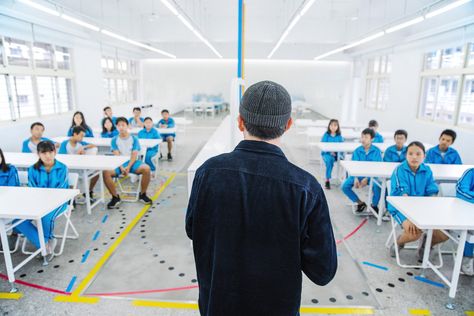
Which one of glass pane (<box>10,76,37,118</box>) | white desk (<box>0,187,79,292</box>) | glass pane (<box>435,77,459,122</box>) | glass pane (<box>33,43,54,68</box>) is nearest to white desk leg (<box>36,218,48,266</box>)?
white desk (<box>0,187,79,292</box>)

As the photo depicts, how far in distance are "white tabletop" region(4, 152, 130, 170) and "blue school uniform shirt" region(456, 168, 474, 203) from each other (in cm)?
394

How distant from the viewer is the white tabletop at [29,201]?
261 cm

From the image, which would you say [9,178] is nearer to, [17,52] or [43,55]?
[17,52]

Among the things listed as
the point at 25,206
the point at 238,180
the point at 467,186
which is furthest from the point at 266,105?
the point at 467,186

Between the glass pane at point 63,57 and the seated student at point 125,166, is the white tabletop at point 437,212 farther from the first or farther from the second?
the glass pane at point 63,57

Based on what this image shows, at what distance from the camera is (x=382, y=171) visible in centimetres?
411

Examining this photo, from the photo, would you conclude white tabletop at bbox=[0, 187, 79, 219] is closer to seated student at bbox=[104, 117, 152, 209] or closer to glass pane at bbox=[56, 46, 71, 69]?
seated student at bbox=[104, 117, 152, 209]

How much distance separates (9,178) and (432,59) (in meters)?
9.43

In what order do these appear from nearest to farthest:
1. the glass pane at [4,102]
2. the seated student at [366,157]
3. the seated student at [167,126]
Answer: the seated student at [366,157] → the glass pane at [4,102] → the seated student at [167,126]

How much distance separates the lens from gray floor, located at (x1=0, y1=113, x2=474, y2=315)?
2641 mm

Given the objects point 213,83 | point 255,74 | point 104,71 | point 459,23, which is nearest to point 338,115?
point 255,74

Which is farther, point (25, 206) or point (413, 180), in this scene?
point (413, 180)

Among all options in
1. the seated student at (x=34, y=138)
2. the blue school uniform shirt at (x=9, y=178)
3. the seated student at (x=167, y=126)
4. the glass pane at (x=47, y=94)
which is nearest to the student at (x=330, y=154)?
the seated student at (x=167, y=126)

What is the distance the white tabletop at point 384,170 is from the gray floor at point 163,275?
73 cm
